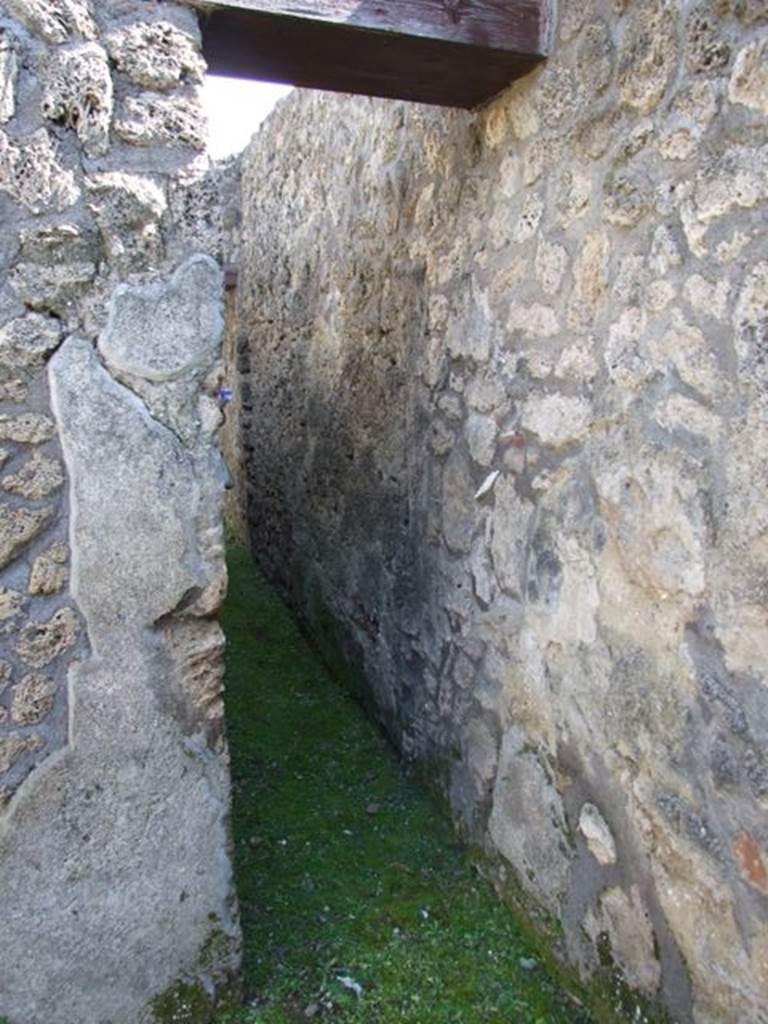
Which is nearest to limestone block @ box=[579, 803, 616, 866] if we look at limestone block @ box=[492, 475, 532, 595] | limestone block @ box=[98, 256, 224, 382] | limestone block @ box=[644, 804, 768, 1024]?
limestone block @ box=[644, 804, 768, 1024]

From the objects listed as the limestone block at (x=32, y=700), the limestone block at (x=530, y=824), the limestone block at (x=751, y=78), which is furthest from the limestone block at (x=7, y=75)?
the limestone block at (x=530, y=824)

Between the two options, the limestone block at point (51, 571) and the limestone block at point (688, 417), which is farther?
the limestone block at point (51, 571)

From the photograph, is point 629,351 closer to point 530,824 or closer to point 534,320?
point 534,320

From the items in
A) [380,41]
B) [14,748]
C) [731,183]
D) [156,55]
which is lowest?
[14,748]

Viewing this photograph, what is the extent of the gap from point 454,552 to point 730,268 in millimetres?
1355

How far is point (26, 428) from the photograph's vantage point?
1.81 meters

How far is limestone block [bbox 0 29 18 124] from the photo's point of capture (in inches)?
67.8

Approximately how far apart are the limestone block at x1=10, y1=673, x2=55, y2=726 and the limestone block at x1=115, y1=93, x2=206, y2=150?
1.12 m

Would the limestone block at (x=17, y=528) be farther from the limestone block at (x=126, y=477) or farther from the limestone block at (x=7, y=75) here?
the limestone block at (x=7, y=75)

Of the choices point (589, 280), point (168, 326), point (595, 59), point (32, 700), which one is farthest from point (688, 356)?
point (32, 700)

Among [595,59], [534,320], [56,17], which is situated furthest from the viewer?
[534,320]

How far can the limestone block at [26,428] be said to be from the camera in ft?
5.89

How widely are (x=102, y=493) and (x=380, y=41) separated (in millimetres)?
1229

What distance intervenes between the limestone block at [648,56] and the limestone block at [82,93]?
3.44 feet
